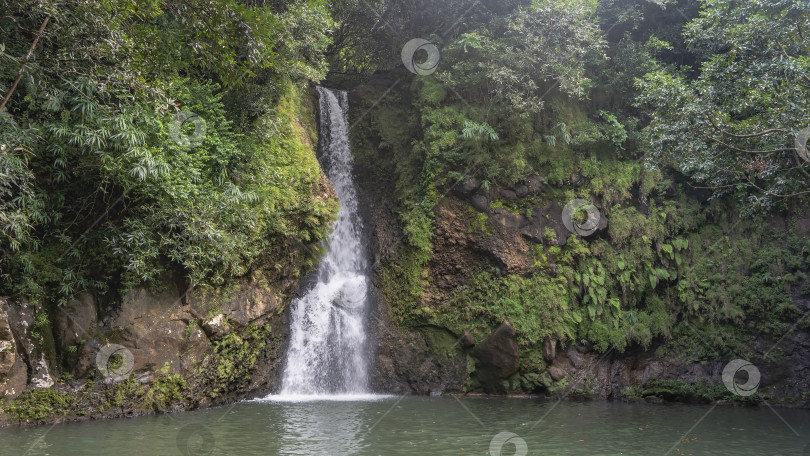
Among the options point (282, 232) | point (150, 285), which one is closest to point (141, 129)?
point (150, 285)

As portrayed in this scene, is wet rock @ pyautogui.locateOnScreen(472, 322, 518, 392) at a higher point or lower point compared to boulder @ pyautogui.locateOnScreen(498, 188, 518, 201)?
lower

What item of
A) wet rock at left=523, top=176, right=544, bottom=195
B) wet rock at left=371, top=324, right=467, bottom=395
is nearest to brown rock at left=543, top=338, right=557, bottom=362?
wet rock at left=371, top=324, right=467, bottom=395

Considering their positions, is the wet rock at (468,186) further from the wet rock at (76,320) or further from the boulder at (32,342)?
the boulder at (32,342)

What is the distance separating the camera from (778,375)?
13.5m

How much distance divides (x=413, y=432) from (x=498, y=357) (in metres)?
5.36

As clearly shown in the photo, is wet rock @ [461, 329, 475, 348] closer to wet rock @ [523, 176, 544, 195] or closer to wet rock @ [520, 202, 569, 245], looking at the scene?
wet rock @ [520, 202, 569, 245]

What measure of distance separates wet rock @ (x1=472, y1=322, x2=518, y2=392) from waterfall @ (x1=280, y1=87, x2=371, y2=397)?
9.85 feet

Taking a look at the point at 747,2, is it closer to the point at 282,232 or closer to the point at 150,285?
the point at 282,232

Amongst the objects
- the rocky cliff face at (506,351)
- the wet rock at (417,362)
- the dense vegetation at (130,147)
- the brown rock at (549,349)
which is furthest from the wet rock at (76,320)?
the brown rock at (549,349)

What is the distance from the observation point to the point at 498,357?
13.2 metres

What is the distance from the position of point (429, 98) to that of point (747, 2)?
321 inches

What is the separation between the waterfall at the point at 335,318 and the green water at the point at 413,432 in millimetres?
1384

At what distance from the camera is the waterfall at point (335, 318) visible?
1222cm

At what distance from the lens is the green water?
704 centimetres
